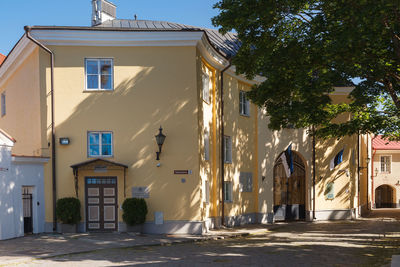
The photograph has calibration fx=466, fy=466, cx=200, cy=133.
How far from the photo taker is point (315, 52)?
42.0 ft

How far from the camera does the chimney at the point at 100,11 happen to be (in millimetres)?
21516

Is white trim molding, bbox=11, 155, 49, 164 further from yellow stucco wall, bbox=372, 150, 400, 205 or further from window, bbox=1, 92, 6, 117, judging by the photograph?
yellow stucco wall, bbox=372, 150, 400, 205

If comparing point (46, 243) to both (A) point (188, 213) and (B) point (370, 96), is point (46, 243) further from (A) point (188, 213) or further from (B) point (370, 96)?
(B) point (370, 96)

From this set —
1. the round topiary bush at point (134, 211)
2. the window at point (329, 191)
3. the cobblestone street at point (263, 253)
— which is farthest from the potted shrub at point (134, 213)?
the window at point (329, 191)

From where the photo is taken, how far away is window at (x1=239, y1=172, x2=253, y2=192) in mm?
22094

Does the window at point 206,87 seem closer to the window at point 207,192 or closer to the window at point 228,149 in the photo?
the window at point 228,149

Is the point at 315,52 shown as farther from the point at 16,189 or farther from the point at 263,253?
the point at 16,189

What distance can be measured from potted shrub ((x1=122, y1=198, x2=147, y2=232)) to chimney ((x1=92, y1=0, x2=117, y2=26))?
912 cm

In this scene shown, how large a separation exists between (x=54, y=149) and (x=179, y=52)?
591 centimetres

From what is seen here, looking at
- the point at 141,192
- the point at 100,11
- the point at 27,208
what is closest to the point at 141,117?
the point at 141,192

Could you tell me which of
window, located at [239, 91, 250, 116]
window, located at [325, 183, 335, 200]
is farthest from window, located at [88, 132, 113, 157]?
window, located at [325, 183, 335, 200]

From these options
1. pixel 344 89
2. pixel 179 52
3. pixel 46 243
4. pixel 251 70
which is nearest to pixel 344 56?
pixel 251 70

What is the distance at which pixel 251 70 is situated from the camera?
1469cm

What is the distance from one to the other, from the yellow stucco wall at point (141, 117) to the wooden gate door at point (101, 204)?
0.38 metres
